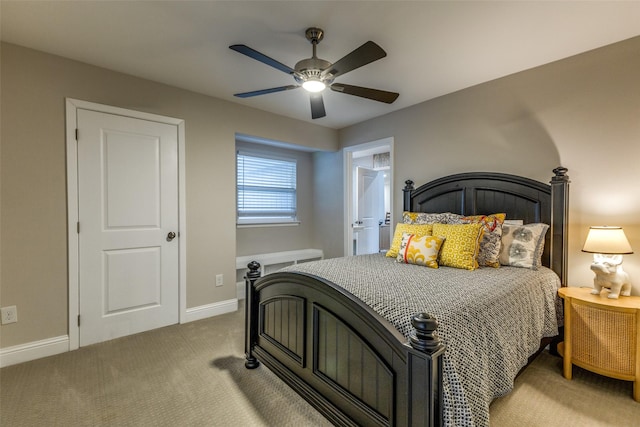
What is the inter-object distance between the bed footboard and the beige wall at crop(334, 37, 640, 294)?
2.17m

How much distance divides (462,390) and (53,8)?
3066 millimetres

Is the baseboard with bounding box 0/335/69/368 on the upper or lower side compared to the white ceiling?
lower

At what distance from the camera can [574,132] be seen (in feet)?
8.00

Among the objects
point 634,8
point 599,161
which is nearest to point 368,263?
point 599,161

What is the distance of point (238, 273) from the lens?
413cm

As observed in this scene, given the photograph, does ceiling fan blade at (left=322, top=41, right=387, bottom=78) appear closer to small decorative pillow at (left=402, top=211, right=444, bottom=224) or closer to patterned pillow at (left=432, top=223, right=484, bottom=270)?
patterned pillow at (left=432, top=223, right=484, bottom=270)

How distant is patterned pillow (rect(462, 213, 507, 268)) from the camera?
2359 millimetres

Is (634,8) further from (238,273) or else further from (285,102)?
(238,273)

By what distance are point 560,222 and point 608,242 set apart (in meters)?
0.45

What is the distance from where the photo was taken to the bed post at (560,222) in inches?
95.2

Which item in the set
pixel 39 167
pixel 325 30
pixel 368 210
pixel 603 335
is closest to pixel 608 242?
pixel 603 335

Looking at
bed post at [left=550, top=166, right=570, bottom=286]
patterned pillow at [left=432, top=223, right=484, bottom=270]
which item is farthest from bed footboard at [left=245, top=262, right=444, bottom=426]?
bed post at [left=550, top=166, right=570, bottom=286]

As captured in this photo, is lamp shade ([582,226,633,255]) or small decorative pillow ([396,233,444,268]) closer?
lamp shade ([582,226,633,255])

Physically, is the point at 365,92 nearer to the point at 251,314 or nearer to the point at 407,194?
the point at 407,194
